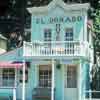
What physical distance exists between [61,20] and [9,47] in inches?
441

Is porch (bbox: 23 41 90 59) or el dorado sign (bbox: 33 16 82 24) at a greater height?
el dorado sign (bbox: 33 16 82 24)

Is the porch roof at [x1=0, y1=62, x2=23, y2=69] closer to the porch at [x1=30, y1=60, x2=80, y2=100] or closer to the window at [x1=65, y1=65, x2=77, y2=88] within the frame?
the porch at [x1=30, y1=60, x2=80, y2=100]

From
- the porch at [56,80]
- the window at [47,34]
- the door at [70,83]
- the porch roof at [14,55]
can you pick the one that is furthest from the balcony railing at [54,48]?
the porch roof at [14,55]

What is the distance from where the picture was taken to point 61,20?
33.6m

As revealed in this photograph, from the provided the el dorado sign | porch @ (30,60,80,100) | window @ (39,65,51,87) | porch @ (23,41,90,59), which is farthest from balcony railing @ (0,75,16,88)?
the el dorado sign

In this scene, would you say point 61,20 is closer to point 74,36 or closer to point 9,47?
point 74,36

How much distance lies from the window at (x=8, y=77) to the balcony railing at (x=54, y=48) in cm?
288

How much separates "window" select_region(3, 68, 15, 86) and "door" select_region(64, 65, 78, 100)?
4145 millimetres

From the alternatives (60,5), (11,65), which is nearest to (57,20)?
(60,5)

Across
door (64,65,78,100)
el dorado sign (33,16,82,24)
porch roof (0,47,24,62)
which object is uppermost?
el dorado sign (33,16,82,24)

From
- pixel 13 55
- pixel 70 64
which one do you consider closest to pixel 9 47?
pixel 13 55

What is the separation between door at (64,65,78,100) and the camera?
1266 inches

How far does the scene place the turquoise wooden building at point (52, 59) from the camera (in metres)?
31.2

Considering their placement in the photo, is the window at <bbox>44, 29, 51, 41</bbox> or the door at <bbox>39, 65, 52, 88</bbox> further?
the window at <bbox>44, 29, 51, 41</bbox>
